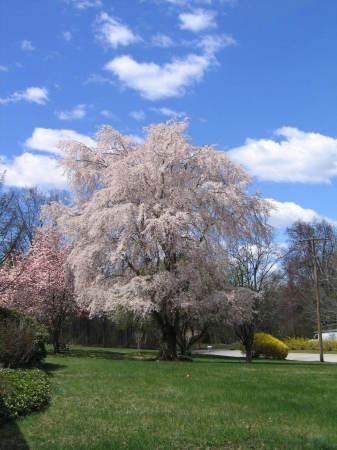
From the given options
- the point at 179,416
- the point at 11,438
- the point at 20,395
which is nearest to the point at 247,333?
the point at 179,416

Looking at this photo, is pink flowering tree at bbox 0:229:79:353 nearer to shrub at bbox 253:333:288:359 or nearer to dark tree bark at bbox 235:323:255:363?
dark tree bark at bbox 235:323:255:363

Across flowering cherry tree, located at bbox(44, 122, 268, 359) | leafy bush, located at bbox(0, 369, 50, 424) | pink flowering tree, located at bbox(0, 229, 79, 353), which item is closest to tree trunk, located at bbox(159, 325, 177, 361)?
flowering cherry tree, located at bbox(44, 122, 268, 359)

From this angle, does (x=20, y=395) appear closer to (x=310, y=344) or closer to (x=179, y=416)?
(x=179, y=416)

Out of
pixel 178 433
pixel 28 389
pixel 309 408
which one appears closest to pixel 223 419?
pixel 178 433

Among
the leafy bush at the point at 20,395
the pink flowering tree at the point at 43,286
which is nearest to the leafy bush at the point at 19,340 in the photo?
the leafy bush at the point at 20,395

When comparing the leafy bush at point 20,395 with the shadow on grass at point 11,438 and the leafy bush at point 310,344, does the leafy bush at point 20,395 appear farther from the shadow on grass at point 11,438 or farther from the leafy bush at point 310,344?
the leafy bush at point 310,344

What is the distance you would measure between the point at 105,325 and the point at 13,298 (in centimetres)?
1613

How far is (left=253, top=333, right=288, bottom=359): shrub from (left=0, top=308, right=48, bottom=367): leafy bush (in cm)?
1961

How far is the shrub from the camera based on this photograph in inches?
1144

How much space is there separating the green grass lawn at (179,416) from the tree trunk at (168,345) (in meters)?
8.25

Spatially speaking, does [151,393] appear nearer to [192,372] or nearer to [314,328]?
[192,372]

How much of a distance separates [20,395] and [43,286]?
15682mm

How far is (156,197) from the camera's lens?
19.2m

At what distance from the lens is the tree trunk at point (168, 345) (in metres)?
19.2
